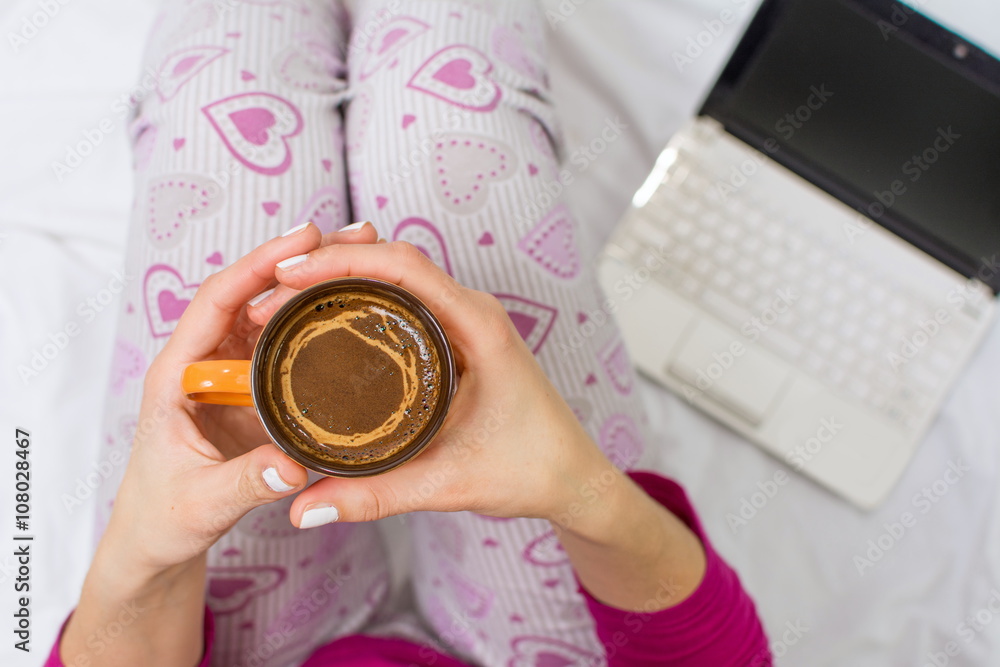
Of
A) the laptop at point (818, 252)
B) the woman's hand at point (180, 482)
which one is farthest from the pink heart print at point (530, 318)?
the laptop at point (818, 252)

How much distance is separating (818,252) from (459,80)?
636mm

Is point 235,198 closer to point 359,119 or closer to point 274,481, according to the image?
point 359,119

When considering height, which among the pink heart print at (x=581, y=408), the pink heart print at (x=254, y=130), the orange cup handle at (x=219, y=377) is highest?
the pink heart print at (x=254, y=130)

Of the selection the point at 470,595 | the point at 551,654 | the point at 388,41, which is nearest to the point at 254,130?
the point at 388,41

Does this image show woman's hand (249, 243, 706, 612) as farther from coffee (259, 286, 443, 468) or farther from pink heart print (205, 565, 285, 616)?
pink heart print (205, 565, 285, 616)

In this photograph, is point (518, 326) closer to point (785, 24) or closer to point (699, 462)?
point (699, 462)

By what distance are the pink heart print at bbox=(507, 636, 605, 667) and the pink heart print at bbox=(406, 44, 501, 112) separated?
0.70 meters

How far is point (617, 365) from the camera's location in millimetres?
902

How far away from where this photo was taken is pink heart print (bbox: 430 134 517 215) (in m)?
0.82

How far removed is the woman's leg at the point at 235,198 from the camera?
80 centimetres

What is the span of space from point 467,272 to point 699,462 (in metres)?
0.60

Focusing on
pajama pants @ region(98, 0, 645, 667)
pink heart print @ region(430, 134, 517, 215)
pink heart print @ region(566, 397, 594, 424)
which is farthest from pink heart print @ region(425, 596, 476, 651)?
pink heart print @ region(430, 134, 517, 215)

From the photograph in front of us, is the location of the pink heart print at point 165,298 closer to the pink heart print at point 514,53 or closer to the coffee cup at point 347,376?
the coffee cup at point 347,376

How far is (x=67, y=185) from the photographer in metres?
Result: 1.16
